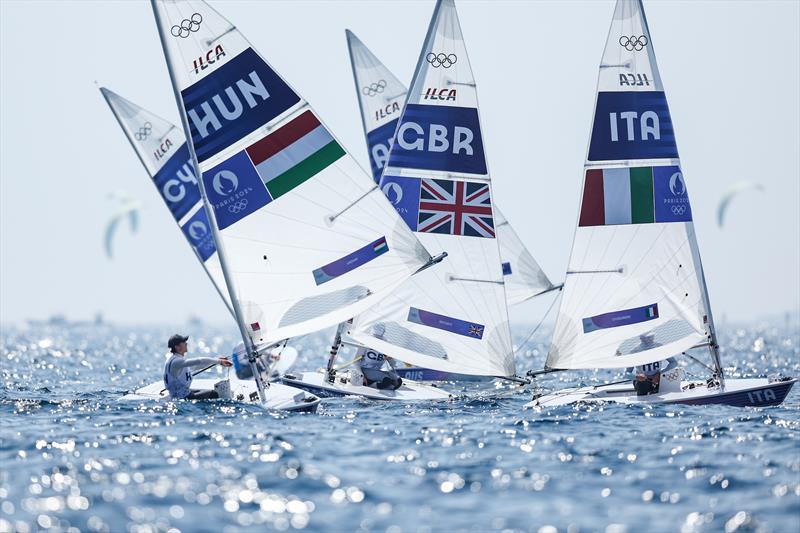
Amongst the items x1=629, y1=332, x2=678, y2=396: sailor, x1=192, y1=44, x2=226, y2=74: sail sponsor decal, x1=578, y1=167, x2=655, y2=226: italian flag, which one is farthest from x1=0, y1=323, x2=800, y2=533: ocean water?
x1=192, y1=44, x2=226, y2=74: sail sponsor decal

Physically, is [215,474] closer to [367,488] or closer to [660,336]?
[367,488]

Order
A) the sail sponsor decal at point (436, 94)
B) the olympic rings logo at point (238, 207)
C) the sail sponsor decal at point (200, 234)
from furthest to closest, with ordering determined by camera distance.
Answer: the sail sponsor decal at point (200, 234)
the sail sponsor decal at point (436, 94)
the olympic rings logo at point (238, 207)

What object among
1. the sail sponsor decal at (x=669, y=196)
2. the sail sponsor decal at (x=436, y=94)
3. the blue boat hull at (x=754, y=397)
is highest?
the sail sponsor decal at (x=436, y=94)

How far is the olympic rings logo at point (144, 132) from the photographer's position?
76.4ft

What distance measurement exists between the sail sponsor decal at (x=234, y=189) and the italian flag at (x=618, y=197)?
596 centimetres

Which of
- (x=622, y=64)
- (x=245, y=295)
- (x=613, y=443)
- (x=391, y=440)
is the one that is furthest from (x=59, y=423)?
(x=622, y=64)

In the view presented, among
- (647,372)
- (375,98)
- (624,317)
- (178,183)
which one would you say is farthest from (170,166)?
(647,372)

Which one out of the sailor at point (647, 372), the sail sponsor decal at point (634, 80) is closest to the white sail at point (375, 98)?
the sail sponsor decal at point (634, 80)

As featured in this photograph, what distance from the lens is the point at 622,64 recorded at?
64.3 ft

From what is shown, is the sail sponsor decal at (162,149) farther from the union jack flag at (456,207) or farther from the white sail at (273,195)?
the white sail at (273,195)

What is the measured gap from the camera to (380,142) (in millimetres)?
25766

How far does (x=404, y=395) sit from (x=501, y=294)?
262 cm

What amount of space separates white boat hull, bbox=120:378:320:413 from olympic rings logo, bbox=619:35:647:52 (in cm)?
831

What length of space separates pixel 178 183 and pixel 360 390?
626 cm
